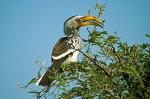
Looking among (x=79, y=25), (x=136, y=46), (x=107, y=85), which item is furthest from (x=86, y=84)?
(x=79, y=25)

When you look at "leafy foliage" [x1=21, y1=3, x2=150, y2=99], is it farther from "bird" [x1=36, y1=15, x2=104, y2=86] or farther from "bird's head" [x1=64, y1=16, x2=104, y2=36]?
"bird's head" [x1=64, y1=16, x2=104, y2=36]

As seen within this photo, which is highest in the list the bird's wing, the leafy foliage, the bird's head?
the bird's head

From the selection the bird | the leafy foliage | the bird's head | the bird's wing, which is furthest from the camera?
the bird's head

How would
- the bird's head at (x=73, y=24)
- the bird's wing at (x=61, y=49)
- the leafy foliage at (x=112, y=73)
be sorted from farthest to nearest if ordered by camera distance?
the bird's head at (x=73, y=24) → the bird's wing at (x=61, y=49) → the leafy foliage at (x=112, y=73)

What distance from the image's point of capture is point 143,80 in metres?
3.89

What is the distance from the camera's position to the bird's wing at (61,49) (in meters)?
8.33

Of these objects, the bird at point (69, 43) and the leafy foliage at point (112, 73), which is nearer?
the leafy foliage at point (112, 73)

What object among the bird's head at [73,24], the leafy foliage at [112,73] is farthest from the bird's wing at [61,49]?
the leafy foliage at [112,73]

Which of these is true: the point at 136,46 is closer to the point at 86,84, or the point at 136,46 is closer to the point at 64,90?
the point at 86,84

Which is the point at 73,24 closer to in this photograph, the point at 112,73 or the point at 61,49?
the point at 61,49

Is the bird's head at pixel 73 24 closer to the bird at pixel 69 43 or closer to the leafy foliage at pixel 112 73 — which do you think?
the bird at pixel 69 43

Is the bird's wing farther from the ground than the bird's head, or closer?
closer

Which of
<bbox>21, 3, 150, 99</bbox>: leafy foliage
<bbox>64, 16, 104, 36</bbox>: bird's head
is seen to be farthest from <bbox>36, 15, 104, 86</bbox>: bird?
<bbox>21, 3, 150, 99</bbox>: leafy foliage

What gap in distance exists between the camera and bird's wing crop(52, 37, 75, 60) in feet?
27.3
